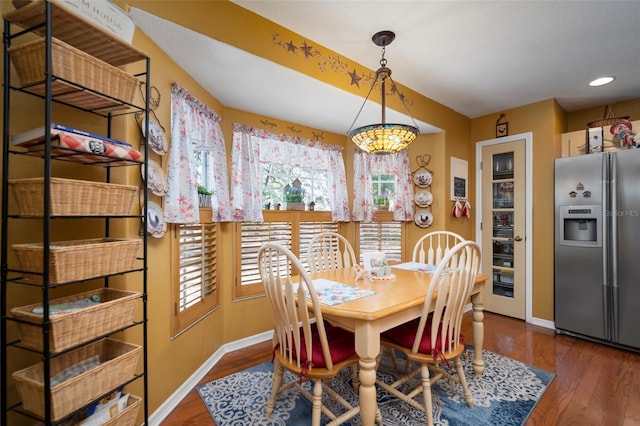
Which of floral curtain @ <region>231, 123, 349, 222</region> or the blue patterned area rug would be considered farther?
floral curtain @ <region>231, 123, 349, 222</region>

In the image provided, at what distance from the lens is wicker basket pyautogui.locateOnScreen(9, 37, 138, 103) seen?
1.01 m

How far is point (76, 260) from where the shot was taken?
41.9 inches

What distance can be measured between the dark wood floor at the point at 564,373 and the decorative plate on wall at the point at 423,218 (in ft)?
3.90

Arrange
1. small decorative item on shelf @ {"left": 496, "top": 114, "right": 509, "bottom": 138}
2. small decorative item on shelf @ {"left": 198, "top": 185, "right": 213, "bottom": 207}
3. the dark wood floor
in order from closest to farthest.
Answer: the dark wood floor
small decorative item on shelf @ {"left": 198, "top": 185, "right": 213, "bottom": 207}
small decorative item on shelf @ {"left": 496, "top": 114, "right": 509, "bottom": 138}


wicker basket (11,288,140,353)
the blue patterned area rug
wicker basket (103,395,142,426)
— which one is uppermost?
wicker basket (11,288,140,353)

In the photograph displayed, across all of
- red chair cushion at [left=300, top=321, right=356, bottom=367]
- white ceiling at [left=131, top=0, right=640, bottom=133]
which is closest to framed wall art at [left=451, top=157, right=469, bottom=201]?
white ceiling at [left=131, top=0, right=640, bottom=133]

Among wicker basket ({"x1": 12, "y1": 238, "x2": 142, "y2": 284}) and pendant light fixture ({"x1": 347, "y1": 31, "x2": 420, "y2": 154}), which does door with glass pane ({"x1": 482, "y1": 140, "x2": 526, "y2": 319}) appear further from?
wicker basket ({"x1": 12, "y1": 238, "x2": 142, "y2": 284})

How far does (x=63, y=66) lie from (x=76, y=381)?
113 centimetres

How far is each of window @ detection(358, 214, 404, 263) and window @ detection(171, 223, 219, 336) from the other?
178cm

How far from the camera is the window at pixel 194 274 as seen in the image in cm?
198

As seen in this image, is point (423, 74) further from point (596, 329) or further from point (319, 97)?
point (596, 329)

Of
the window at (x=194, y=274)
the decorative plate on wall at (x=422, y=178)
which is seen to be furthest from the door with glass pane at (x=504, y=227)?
the window at (x=194, y=274)

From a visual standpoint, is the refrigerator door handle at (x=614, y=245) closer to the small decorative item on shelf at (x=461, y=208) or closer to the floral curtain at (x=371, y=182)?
the small decorative item on shelf at (x=461, y=208)

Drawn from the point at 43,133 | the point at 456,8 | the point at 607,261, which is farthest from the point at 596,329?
the point at 43,133
